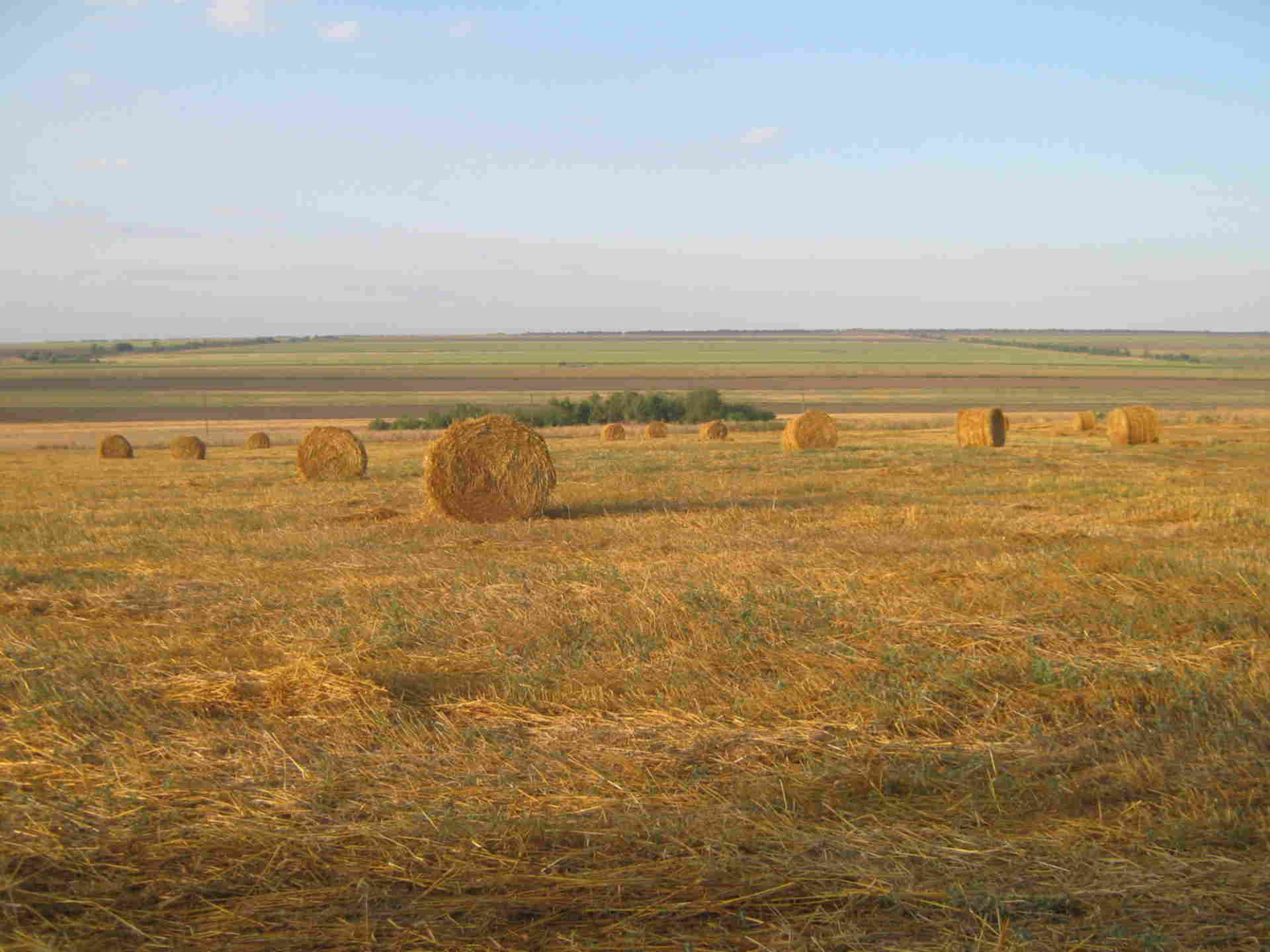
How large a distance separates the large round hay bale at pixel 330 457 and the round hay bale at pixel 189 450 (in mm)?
12310

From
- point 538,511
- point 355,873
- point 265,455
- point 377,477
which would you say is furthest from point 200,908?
point 265,455

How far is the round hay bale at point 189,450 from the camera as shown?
3378 centimetres

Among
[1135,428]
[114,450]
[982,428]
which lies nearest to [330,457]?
[114,450]

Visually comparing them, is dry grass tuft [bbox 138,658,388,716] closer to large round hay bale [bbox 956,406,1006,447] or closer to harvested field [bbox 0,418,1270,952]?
harvested field [bbox 0,418,1270,952]

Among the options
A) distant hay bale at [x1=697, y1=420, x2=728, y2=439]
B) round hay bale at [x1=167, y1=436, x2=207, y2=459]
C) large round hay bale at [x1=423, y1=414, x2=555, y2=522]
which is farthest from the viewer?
distant hay bale at [x1=697, y1=420, x2=728, y2=439]

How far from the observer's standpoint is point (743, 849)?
433cm

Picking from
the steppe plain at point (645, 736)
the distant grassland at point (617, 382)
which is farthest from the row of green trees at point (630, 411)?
the steppe plain at point (645, 736)

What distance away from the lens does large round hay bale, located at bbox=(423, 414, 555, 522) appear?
15523 mm

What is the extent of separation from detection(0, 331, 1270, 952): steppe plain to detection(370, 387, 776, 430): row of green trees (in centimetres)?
4361

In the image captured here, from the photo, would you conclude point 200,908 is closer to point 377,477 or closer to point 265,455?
point 377,477

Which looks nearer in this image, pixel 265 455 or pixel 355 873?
pixel 355 873

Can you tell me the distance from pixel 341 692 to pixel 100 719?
1242 mm

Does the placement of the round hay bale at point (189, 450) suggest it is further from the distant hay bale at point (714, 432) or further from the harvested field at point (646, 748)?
the harvested field at point (646, 748)

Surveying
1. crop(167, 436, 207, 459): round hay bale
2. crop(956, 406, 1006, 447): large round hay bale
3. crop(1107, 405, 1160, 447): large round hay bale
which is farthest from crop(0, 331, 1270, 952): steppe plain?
crop(167, 436, 207, 459): round hay bale
